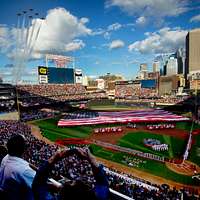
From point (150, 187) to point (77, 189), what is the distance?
1524 cm

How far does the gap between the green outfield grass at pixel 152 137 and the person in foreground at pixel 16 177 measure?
24.2 m

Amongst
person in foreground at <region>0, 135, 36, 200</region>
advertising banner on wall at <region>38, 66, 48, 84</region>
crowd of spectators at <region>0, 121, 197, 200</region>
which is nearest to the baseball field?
crowd of spectators at <region>0, 121, 197, 200</region>

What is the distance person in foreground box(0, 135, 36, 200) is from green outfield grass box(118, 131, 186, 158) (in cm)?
2424

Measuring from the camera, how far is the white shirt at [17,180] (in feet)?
10.8

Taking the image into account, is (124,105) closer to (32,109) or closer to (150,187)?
(32,109)

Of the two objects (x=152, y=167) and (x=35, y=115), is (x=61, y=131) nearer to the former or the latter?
(x=35, y=115)

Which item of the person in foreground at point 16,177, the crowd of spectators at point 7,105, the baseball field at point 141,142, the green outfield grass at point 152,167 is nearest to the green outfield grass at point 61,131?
the baseball field at point 141,142

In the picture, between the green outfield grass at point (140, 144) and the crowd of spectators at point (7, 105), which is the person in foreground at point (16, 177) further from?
the crowd of spectators at point (7, 105)

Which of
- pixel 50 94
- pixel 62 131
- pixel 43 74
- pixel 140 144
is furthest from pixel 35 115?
pixel 140 144

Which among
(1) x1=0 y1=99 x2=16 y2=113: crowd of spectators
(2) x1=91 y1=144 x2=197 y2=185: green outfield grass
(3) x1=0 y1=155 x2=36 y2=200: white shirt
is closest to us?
(3) x1=0 y1=155 x2=36 y2=200: white shirt

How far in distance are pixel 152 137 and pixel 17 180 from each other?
32.7 m

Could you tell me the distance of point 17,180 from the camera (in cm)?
329

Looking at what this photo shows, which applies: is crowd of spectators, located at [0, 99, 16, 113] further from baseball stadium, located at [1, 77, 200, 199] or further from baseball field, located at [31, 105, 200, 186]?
baseball field, located at [31, 105, 200, 186]

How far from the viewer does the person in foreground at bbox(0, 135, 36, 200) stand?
328cm
